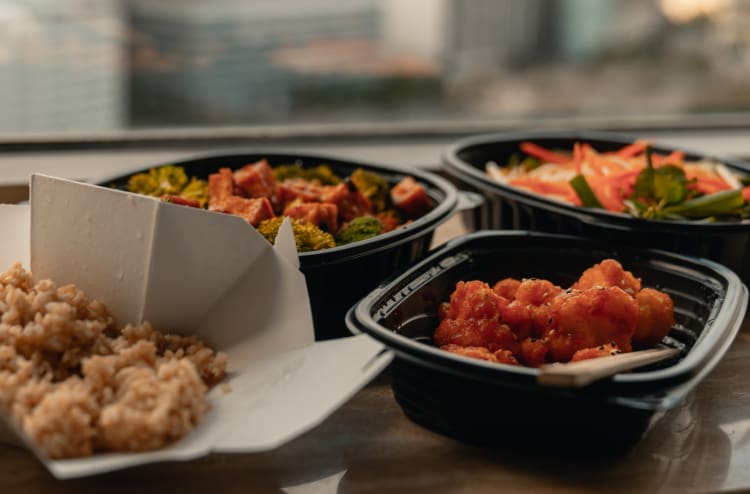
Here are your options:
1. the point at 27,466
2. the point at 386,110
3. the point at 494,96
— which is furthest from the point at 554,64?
the point at 27,466

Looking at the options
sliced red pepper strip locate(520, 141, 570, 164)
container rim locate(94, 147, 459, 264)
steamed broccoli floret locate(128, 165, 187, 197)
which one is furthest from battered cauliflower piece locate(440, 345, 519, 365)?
sliced red pepper strip locate(520, 141, 570, 164)

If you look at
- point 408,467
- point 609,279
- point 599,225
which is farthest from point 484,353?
point 599,225

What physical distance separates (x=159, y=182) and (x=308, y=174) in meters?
0.32

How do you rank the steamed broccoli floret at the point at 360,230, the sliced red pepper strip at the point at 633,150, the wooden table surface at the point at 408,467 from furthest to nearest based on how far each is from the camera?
the sliced red pepper strip at the point at 633,150 → the steamed broccoli floret at the point at 360,230 → the wooden table surface at the point at 408,467

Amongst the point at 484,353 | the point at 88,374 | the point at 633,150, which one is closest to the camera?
the point at 88,374

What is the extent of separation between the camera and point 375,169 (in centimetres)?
188

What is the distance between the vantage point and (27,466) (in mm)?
1070

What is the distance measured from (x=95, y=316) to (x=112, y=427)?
268mm

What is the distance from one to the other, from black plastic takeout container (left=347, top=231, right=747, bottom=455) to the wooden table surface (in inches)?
1.1

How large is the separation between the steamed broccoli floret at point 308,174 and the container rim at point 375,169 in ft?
0.21

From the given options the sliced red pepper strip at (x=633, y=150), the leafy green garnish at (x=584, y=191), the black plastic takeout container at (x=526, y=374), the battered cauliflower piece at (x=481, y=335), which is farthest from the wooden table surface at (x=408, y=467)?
the sliced red pepper strip at (x=633, y=150)

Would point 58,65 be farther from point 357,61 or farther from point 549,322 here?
point 357,61

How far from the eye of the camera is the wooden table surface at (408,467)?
1.06 m

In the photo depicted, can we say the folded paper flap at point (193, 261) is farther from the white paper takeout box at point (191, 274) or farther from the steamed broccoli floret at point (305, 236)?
the steamed broccoli floret at point (305, 236)
